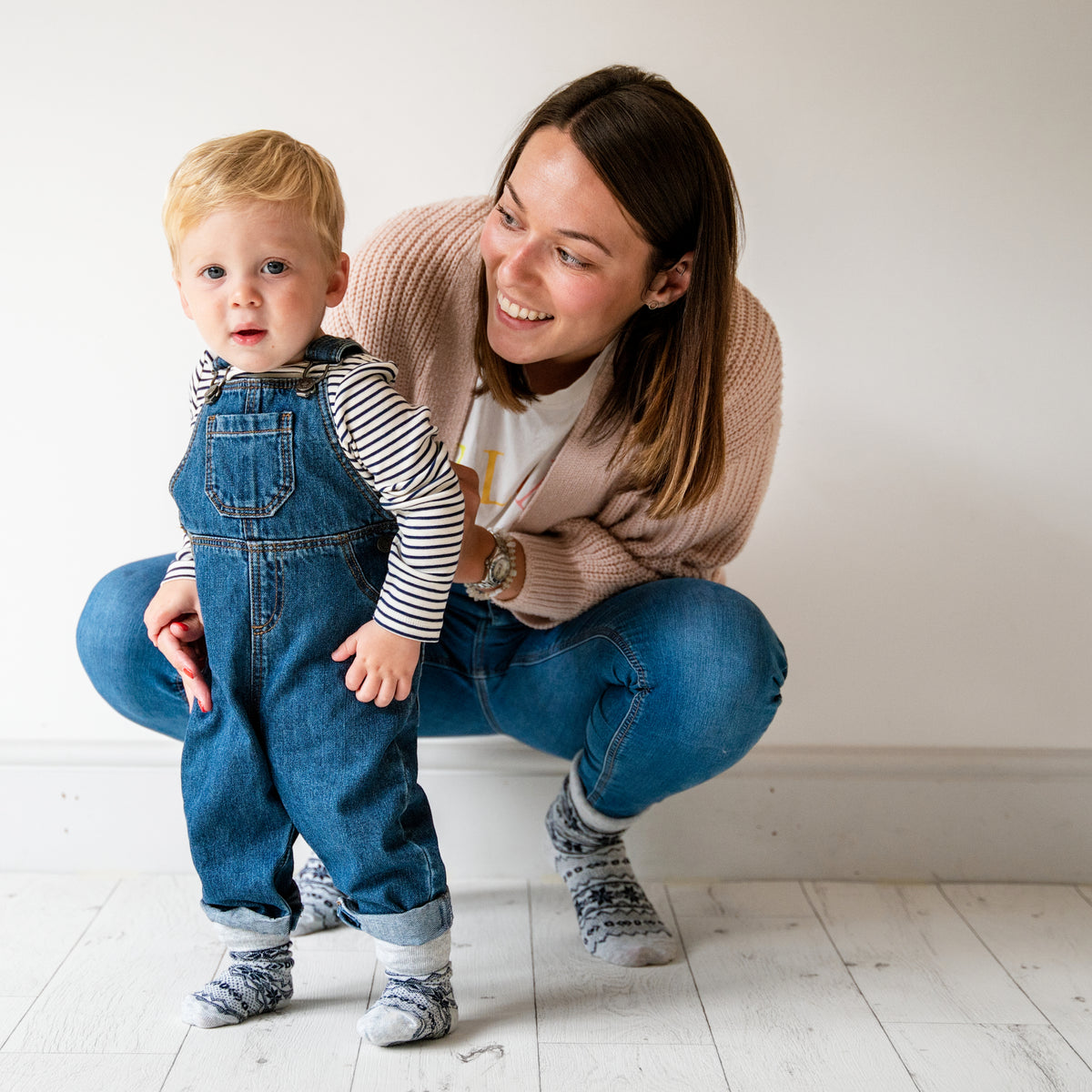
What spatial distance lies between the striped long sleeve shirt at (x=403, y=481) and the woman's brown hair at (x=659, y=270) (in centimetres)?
28

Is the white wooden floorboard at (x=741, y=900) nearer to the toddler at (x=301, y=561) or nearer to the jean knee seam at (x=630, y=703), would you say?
the jean knee seam at (x=630, y=703)

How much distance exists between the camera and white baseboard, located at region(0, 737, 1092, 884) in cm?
163

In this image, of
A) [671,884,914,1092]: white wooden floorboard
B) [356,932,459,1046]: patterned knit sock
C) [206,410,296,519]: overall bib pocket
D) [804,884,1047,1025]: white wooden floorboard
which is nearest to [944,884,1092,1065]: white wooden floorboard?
[804,884,1047,1025]: white wooden floorboard

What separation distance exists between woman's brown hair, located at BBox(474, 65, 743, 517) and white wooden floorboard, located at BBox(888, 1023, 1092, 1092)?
0.63 metres

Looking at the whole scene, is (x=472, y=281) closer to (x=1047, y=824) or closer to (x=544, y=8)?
(x=544, y=8)

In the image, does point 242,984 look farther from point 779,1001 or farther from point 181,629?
point 779,1001

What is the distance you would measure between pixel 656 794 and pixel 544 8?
1028 millimetres

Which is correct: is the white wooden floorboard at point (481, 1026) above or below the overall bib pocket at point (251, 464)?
below

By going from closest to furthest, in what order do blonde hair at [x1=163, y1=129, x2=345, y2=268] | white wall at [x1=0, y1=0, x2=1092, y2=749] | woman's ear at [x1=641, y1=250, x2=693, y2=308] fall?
1. blonde hair at [x1=163, y1=129, x2=345, y2=268]
2. woman's ear at [x1=641, y1=250, x2=693, y2=308]
3. white wall at [x1=0, y1=0, x2=1092, y2=749]

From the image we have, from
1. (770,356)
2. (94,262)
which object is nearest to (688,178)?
(770,356)

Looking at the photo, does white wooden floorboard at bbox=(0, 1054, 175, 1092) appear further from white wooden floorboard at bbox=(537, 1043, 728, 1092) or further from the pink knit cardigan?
the pink knit cardigan

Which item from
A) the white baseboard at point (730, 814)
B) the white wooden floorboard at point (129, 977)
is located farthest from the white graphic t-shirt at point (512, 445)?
the white wooden floorboard at point (129, 977)

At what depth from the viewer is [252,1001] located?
118 centimetres

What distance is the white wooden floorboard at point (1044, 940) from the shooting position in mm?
1278
